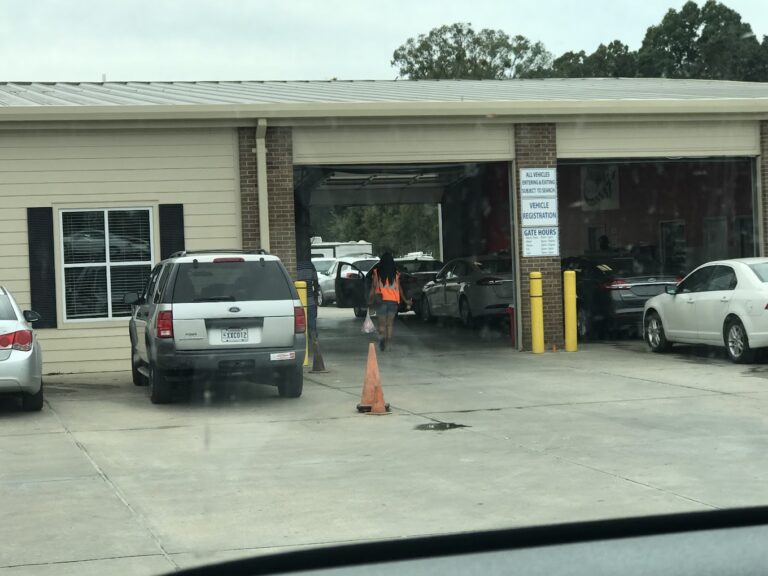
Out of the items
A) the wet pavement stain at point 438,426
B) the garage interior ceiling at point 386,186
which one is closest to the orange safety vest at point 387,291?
the garage interior ceiling at point 386,186

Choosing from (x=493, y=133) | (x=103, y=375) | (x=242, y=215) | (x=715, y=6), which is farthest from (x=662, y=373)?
(x=715, y=6)

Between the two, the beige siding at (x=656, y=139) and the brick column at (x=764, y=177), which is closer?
the beige siding at (x=656, y=139)

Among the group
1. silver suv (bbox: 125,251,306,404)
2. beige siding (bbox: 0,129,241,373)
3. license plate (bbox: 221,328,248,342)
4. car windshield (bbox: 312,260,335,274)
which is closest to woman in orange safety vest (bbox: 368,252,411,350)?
beige siding (bbox: 0,129,241,373)

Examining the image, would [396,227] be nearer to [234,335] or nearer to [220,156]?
[220,156]

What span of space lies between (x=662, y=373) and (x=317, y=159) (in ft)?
21.5

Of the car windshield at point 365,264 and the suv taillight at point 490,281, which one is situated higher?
the car windshield at point 365,264

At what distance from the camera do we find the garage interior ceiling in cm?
2595

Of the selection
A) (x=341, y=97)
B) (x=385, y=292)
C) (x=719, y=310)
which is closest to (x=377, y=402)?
(x=719, y=310)

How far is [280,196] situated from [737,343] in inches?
287

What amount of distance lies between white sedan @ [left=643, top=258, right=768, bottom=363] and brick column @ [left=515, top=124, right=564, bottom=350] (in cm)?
160

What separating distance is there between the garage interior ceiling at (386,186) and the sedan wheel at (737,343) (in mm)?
10867

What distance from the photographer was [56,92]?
20.1 m

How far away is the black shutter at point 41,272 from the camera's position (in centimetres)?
1606

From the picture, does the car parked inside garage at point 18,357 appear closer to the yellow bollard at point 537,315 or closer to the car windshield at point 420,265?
the yellow bollard at point 537,315
